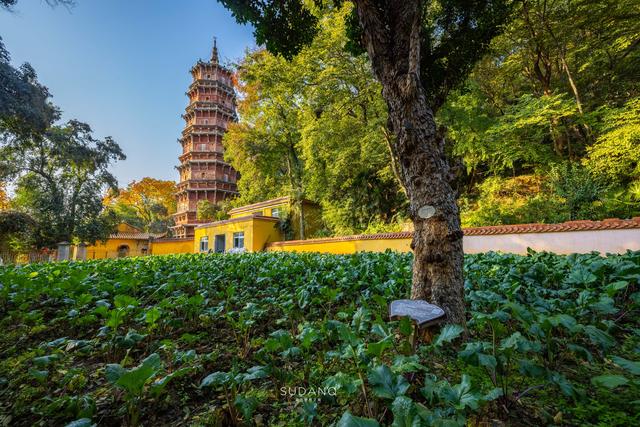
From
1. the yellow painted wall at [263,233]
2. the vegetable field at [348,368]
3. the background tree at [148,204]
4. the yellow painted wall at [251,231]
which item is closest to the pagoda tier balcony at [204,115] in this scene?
the background tree at [148,204]

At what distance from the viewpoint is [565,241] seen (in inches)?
289

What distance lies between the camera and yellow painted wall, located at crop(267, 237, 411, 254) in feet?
36.1

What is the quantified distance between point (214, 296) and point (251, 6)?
433 cm

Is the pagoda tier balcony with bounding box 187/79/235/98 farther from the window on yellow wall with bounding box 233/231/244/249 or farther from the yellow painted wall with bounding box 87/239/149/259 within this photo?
the window on yellow wall with bounding box 233/231/244/249

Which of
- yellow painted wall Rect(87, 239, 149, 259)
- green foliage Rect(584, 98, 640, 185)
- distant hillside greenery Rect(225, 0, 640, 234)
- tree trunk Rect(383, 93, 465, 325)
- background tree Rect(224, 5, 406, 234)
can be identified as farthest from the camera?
yellow painted wall Rect(87, 239, 149, 259)

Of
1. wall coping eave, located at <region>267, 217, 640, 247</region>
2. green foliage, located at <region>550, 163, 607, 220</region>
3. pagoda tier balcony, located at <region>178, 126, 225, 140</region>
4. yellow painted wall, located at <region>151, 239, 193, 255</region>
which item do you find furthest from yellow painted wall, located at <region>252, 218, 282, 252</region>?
pagoda tier balcony, located at <region>178, 126, 225, 140</region>

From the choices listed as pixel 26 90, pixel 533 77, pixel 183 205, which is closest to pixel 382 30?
pixel 533 77

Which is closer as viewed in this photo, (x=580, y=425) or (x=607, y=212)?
(x=580, y=425)

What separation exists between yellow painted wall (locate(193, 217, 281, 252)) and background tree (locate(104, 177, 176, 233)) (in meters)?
23.0

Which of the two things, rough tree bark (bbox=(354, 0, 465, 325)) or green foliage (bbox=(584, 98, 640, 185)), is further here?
green foliage (bbox=(584, 98, 640, 185))

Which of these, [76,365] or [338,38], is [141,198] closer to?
[338,38]

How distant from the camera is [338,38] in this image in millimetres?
11914

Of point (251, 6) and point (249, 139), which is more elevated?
point (249, 139)

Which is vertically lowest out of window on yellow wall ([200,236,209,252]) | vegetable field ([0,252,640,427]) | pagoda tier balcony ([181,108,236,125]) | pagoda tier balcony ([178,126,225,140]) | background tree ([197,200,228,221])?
vegetable field ([0,252,640,427])
